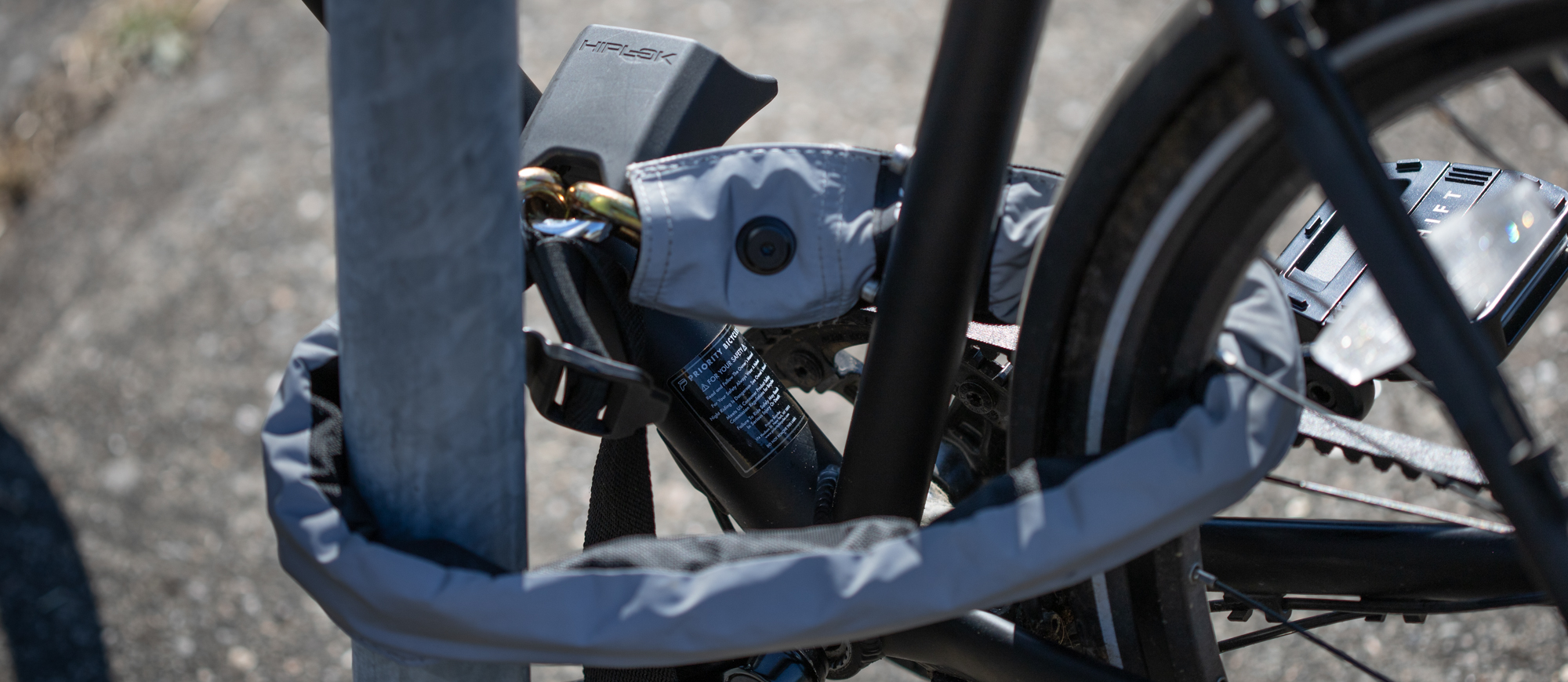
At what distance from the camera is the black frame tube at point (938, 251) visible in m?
0.75

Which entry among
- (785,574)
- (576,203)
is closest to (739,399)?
(576,203)

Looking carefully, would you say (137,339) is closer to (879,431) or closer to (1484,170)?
(879,431)

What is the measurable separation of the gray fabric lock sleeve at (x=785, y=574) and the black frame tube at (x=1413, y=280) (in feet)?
0.36

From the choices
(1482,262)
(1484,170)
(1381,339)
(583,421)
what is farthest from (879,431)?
(1484,170)

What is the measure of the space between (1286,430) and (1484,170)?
1.93 feet

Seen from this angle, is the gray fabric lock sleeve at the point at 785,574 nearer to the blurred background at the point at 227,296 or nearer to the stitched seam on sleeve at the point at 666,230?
the stitched seam on sleeve at the point at 666,230

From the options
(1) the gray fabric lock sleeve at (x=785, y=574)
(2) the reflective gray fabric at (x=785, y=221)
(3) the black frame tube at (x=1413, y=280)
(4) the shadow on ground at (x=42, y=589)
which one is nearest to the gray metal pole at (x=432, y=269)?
(1) the gray fabric lock sleeve at (x=785, y=574)

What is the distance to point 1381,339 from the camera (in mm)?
750

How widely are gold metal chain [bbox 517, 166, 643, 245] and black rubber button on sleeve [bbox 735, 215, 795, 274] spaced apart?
0.08m

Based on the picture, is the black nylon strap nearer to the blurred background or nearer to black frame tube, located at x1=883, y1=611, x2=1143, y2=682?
black frame tube, located at x1=883, y1=611, x2=1143, y2=682

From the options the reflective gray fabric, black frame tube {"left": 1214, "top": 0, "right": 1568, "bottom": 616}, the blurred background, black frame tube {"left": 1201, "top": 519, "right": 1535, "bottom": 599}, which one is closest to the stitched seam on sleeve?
the reflective gray fabric

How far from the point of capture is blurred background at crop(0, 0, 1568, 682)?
173 cm

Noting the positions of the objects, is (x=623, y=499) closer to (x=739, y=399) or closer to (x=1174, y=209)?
(x=739, y=399)

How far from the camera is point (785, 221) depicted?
86 cm
